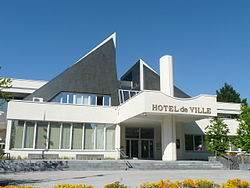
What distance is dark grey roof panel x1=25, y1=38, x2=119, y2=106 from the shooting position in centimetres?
2450

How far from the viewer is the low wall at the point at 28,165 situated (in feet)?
49.3

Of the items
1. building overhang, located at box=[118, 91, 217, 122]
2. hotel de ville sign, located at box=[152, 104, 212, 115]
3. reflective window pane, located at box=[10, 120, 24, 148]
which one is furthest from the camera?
reflective window pane, located at box=[10, 120, 24, 148]

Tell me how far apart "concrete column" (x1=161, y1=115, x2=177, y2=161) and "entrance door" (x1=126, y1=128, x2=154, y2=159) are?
5056mm

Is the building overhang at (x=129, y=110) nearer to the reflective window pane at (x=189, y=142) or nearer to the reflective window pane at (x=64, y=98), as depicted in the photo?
the reflective window pane at (x=64, y=98)

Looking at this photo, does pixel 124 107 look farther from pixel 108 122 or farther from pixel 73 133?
pixel 73 133

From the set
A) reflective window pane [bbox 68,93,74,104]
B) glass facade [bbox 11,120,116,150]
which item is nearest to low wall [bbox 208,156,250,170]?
glass facade [bbox 11,120,116,150]

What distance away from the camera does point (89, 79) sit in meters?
25.2

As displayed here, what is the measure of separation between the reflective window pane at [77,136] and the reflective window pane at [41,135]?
2298 mm

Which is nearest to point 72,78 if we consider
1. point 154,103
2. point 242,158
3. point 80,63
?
point 80,63

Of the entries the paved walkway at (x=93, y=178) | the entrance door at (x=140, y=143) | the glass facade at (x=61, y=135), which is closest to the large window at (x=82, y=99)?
the glass facade at (x=61, y=135)

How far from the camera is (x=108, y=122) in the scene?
76.4ft

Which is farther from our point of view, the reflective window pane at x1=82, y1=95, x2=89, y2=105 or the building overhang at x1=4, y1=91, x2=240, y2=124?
the reflective window pane at x1=82, y1=95, x2=89, y2=105

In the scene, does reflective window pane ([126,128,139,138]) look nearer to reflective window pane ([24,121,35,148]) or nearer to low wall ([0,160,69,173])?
reflective window pane ([24,121,35,148])

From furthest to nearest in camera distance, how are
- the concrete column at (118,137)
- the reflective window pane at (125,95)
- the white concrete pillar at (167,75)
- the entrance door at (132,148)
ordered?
the reflective window pane at (125,95)
the entrance door at (132,148)
the concrete column at (118,137)
the white concrete pillar at (167,75)
